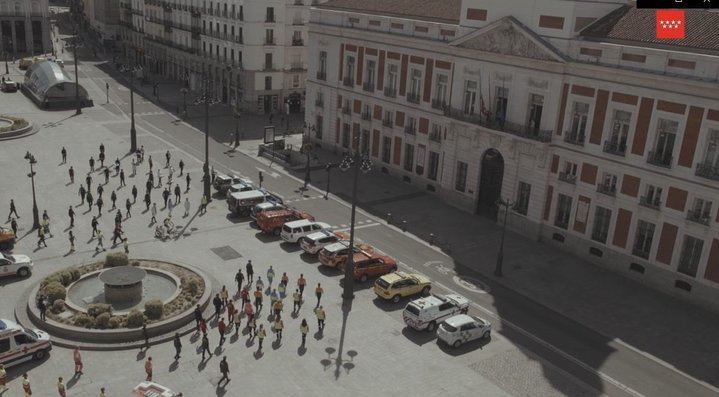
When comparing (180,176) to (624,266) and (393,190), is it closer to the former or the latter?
(393,190)

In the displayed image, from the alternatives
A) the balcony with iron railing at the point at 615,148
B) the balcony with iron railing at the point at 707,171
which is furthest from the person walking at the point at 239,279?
the balcony with iron railing at the point at 707,171

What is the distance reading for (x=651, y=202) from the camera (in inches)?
1625

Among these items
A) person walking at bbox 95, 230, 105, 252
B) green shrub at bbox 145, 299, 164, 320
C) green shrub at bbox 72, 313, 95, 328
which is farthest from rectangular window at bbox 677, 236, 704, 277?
person walking at bbox 95, 230, 105, 252

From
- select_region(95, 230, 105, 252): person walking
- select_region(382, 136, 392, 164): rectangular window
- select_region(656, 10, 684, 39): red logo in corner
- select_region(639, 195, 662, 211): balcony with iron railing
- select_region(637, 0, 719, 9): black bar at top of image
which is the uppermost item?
select_region(637, 0, 719, 9): black bar at top of image

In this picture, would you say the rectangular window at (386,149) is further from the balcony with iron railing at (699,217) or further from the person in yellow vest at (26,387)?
the person in yellow vest at (26,387)

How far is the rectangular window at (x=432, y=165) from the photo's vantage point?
56.9 metres

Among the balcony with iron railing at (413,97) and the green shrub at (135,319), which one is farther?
the balcony with iron railing at (413,97)

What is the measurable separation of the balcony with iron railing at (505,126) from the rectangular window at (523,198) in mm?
3815

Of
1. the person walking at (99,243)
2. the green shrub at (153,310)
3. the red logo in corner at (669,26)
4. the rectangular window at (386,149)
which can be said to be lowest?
the person walking at (99,243)

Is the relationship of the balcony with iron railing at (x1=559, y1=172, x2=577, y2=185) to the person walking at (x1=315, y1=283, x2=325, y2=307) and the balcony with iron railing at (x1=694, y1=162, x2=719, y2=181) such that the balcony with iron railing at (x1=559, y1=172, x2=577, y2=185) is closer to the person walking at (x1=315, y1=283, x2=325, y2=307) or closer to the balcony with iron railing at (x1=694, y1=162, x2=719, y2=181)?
the balcony with iron railing at (x1=694, y1=162, x2=719, y2=181)

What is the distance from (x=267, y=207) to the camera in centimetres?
4734

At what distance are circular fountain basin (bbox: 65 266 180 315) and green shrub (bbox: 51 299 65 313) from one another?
0.40 metres

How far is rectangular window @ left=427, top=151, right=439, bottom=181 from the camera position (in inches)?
2240

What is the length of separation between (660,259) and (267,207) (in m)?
26.6
